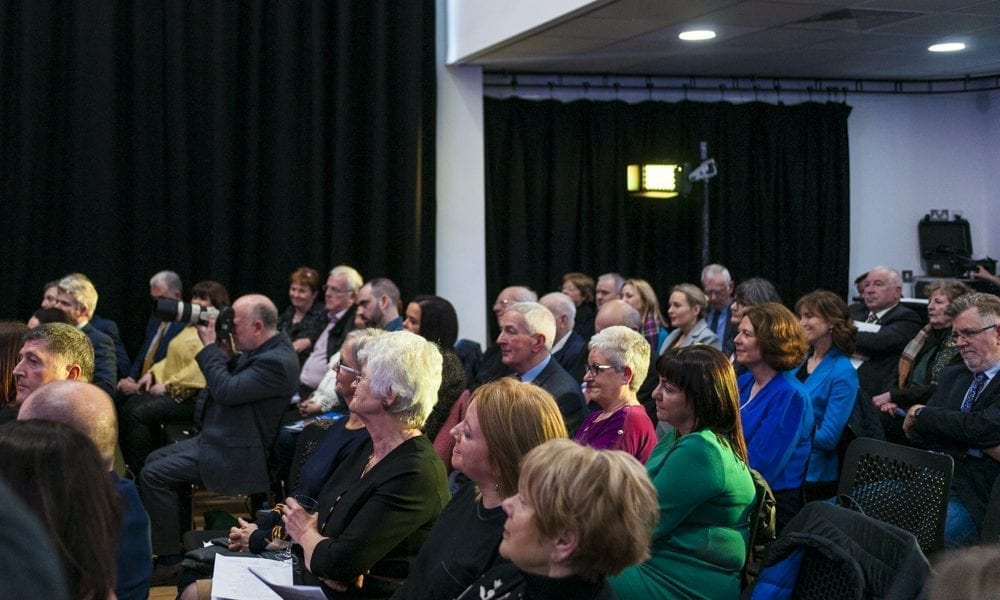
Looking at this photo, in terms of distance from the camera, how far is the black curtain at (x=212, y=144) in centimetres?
763

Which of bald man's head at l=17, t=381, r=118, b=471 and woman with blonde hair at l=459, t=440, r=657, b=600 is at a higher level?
bald man's head at l=17, t=381, r=118, b=471

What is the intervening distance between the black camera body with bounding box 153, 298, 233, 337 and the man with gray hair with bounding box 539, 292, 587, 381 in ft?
5.01

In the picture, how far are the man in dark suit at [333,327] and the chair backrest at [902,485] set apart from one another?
351 centimetres

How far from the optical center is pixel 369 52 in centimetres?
823

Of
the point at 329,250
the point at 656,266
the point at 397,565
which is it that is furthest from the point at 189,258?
the point at 397,565

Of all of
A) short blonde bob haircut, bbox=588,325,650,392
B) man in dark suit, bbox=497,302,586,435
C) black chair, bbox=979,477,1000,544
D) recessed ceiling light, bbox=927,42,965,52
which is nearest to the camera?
black chair, bbox=979,477,1000,544

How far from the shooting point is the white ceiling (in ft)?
20.5

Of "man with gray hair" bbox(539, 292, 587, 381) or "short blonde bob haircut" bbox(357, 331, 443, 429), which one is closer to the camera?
"short blonde bob haircut" bbox(357, 331, 443, 429)

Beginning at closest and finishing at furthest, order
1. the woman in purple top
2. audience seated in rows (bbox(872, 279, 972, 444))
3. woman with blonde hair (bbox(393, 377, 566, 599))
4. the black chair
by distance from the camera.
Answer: woman with blonde hair (bbox(393, 377, 566, 599))
the black chair
the woman in purple top
audience seated in rows (bbox(872, 279, 972, 444))

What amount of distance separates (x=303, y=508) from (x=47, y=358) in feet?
4.18

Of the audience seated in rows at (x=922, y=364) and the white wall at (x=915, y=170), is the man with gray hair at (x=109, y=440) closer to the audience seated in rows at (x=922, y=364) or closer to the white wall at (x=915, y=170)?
the audience seated in rows at (x=922, y=364)

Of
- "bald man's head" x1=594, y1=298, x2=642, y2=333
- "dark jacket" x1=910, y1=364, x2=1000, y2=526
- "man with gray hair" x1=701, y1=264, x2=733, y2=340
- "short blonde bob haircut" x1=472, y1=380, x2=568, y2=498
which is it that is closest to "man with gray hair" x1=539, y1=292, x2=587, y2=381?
"bald man's head" x1=594, y1=298, x2=642, y2=333

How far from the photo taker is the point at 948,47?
7871 millimetres

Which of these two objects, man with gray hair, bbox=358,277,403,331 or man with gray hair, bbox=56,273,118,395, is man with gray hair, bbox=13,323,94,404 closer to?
man with gray hair, bbox=56,273,118,395
